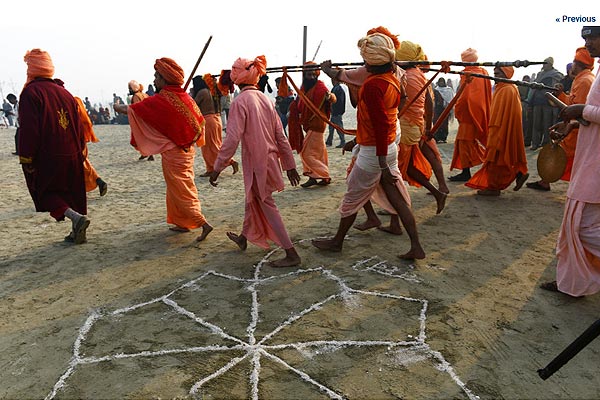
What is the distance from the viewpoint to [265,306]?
133 inches

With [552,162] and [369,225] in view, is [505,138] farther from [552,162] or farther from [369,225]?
[369,225]

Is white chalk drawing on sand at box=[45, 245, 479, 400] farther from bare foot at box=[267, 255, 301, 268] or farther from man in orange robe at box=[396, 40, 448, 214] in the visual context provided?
man in orange robe at box=[396, 40, 448, 214]

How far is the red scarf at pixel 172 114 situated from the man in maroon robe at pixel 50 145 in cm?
85

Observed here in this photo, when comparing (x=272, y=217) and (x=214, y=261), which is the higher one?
(x=272, y=217)

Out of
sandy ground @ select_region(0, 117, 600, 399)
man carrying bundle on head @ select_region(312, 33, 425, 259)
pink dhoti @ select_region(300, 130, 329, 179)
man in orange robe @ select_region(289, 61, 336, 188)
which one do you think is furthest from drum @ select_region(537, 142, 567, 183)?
pink dhoti @ select_region(300, 130, 329, 179)

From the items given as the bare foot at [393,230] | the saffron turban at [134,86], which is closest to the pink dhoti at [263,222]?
the bare foot at [393,230]

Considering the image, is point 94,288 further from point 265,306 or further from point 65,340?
point 265,306

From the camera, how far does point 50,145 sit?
462cm

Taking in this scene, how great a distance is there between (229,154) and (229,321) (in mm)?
1565

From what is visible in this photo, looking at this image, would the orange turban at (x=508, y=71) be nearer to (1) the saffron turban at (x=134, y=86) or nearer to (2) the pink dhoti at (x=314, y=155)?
(2) the pink dhoti at (x=314, y=155)

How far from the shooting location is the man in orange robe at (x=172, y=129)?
14.8 feet

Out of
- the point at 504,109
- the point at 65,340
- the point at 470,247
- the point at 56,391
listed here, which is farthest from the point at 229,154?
the point at 504,109

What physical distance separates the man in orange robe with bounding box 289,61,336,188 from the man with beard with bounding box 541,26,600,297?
4.01 meters

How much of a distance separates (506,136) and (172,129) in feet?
14.6
